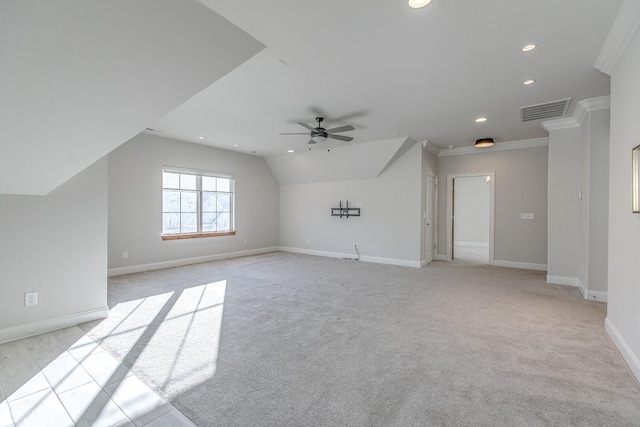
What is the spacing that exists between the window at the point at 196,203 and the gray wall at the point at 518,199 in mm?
5883

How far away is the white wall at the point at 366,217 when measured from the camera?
6.20 meters

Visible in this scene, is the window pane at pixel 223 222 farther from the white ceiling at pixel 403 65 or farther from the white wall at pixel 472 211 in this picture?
the white wall at pixel 472 211

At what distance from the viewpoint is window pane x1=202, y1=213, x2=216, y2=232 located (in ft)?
21.9

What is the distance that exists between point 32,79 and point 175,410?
210cm

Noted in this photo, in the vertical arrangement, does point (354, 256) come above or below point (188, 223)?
below

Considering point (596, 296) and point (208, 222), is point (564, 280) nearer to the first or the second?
point (596, 296)

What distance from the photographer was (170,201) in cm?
607

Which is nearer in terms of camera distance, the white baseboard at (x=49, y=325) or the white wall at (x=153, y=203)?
the white baseboard at (x=49, y=325)

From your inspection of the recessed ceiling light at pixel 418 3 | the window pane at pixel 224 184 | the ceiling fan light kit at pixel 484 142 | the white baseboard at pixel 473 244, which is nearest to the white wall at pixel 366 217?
the ceiling fan light kit at pixel 484 142

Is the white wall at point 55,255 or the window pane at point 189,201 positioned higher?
the window pane at point 189,201

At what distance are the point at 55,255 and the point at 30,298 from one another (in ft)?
1.43

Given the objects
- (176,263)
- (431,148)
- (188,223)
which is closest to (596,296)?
(431,148)

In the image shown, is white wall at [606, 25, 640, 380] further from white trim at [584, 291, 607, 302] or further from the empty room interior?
white trim at [584, 291, 607, 302]

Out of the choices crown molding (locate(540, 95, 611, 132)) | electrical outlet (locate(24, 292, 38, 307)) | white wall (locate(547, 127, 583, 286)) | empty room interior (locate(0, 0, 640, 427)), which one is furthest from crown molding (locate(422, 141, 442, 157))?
electrical outlet (locate(24, 292, 38, 307))
